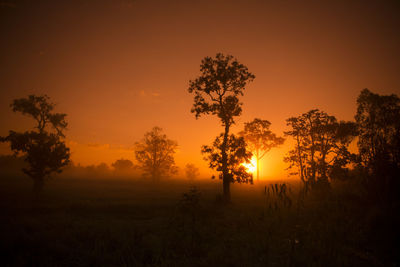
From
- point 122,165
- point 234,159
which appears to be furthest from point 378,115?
point 122,165

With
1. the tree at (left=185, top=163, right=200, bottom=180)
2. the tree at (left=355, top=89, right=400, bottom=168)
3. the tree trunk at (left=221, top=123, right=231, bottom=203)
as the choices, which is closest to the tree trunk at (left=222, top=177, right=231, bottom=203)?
the tree trunk at (left=221, top=123, right=231, bottom=203)

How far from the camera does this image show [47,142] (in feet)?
78.5

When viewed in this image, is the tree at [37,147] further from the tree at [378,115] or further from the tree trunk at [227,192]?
the tree at [378,115]

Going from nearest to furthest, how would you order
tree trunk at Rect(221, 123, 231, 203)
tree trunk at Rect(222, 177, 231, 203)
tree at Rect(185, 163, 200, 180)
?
tree trunk at Rect(222, 177, 231, 203) → tree trunk at Rect(221, 123, 231, 203) → tree at Rect(185, 163, 200, 180)

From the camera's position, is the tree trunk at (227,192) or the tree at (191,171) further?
the tree at (191,171)

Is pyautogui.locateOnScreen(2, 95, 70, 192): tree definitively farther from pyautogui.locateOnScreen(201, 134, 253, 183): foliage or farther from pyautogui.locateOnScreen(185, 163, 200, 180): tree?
pyautogui.locateOnScreen(185, 163, 200, 180): tree

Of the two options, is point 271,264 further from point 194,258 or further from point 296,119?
point 296,119

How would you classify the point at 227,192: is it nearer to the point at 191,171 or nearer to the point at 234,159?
the point at 234,159

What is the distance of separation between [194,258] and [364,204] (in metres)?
12.9

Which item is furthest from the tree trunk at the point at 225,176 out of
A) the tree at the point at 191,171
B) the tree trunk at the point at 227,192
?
the tree at the point at 191,171

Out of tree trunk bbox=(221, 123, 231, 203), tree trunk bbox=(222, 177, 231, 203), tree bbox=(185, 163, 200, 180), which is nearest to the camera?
tree trunk bbox=(222, 177, 231, 203)

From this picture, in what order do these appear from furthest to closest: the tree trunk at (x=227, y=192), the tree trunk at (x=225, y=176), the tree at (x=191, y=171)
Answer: the tree at (x=191, y=171)
the tree trunk at (x=225, y=176)
the tree trunk at (x=227, y=192)

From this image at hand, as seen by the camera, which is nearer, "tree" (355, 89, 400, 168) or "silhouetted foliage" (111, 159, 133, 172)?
"tree" (355, 89, 400, 168)

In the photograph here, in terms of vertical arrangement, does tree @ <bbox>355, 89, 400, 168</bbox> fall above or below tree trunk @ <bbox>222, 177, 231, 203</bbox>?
above
